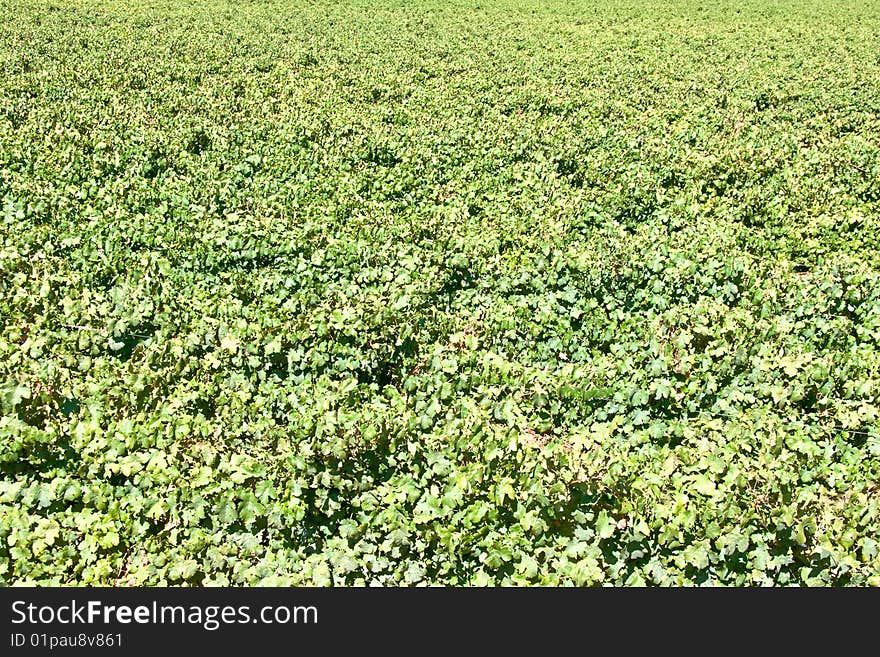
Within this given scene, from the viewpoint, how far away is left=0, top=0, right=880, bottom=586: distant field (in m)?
4.88

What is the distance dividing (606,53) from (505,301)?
57.6 feet

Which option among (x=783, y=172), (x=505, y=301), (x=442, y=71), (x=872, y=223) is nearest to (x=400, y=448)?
(x=505, y=301)

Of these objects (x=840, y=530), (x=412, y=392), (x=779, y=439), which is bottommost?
(x=840, y=530)

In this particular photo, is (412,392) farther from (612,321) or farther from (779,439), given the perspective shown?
(779,439)

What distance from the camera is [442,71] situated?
19.4m

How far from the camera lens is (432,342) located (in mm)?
7332

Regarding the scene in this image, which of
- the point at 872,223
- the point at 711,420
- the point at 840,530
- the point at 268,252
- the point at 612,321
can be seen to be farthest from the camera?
the point at 872,223

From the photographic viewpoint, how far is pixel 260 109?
1490cm

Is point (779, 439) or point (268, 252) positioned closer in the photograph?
point (779, 439)

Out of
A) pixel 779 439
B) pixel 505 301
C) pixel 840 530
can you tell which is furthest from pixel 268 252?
pixel 840 530

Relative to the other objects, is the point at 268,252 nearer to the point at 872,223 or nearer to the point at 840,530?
the point at 840,530

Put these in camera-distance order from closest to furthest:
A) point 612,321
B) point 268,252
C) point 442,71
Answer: point 612,321 → point 268,252 → point 442,71

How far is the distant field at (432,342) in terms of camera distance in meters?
4.88

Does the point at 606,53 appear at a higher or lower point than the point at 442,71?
higher
